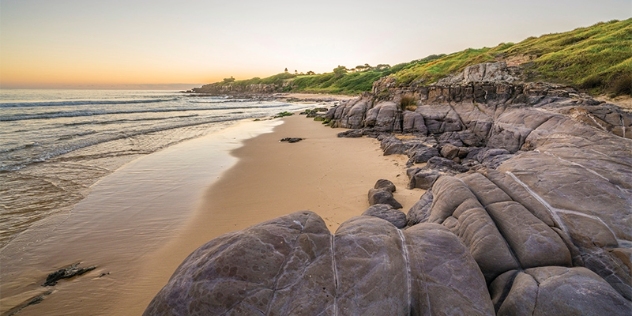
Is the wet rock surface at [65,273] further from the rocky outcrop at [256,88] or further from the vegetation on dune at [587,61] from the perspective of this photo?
the rocky outcrop at [256,88]

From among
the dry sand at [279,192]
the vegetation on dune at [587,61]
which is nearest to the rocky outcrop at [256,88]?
the vegetation on dune at [587,61]

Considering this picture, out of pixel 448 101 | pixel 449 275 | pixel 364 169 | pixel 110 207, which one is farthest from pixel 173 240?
pixel 448 101

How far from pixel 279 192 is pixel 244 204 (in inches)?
50.3

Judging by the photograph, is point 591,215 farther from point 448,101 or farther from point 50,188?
point 448,101

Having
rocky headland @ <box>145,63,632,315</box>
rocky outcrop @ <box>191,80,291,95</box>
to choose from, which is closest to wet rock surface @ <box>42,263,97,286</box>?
rocky headland @ <box>145,63,632,315</box>

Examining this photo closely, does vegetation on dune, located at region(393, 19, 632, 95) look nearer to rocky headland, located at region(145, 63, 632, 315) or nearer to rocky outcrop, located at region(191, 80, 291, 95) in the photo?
rocky headland, located at region(145, 63, 632, 315)

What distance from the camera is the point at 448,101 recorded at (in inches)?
731

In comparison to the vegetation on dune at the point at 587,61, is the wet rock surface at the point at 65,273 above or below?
below

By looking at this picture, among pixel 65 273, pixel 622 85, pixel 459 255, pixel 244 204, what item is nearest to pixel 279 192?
pixel 244 204

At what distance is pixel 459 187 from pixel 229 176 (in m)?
8.62

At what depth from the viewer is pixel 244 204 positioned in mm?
8406

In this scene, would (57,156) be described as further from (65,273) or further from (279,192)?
(279,192)

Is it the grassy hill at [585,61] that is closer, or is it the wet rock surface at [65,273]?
the wet rock surface at [65,273]

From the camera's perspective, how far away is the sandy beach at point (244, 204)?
4816 millimetres
